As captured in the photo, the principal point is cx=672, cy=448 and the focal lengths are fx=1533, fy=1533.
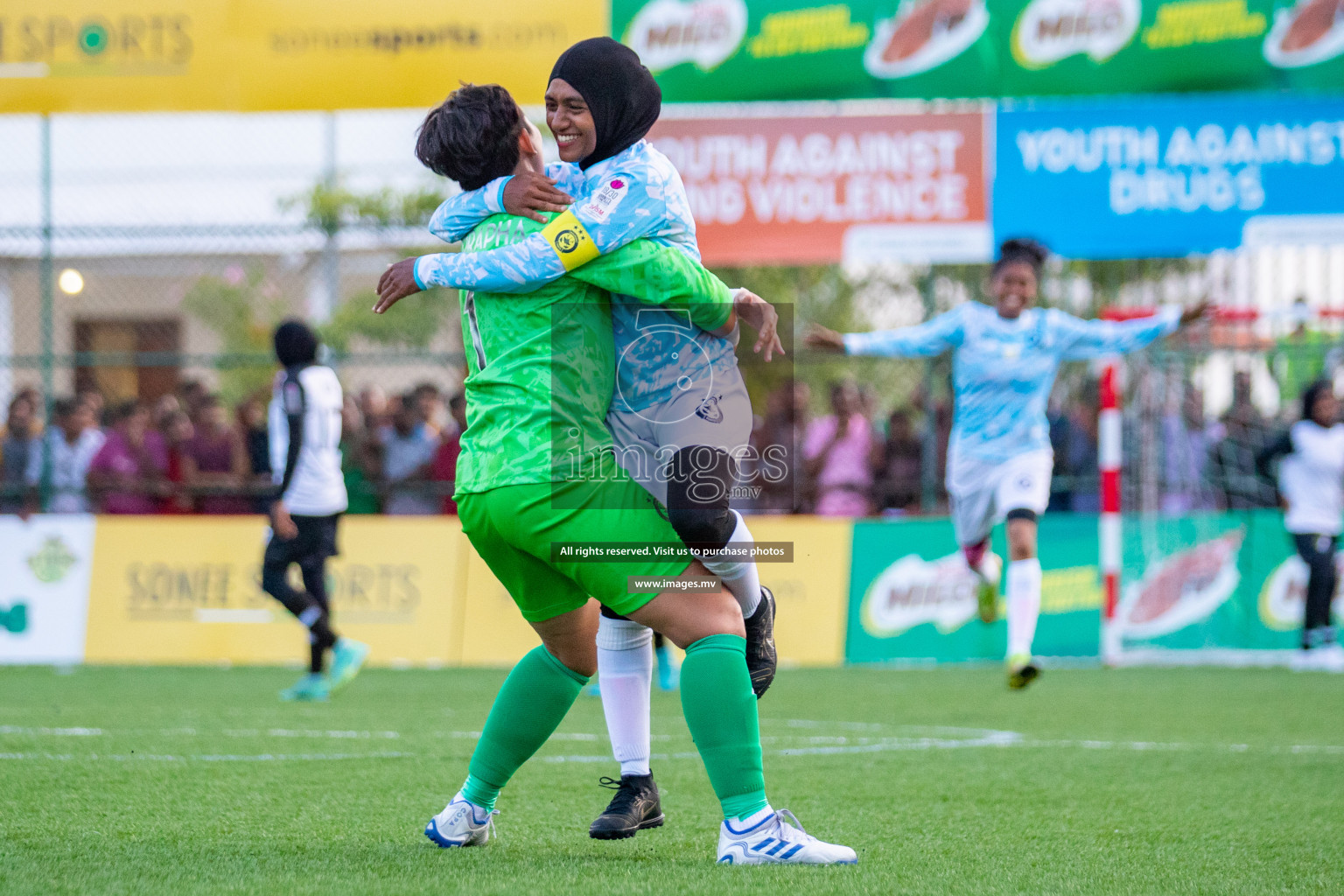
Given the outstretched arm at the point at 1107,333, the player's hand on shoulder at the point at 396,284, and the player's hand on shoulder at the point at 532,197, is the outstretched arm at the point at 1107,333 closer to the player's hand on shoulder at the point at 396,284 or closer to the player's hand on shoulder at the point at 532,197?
the player's hand on shoulder at the point at 532,197

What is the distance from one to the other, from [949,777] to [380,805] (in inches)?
77.8

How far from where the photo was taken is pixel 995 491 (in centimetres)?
860

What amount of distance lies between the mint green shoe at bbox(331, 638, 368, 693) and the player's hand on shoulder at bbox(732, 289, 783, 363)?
5704 mm

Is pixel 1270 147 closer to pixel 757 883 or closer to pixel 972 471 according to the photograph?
pixel 972 471

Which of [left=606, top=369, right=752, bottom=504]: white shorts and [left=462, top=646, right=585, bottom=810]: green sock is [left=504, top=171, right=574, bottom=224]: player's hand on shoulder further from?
[left=462, top=646, right=585, bottom=810]: green sock

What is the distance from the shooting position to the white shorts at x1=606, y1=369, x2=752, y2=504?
363 cm

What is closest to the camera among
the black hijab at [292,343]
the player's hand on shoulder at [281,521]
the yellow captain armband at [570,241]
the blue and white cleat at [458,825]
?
the yellow captain armband at [570,241]

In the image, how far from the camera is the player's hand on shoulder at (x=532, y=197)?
3486 millimetres

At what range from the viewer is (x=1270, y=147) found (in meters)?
11.8

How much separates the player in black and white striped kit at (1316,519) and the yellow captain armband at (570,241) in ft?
29.4

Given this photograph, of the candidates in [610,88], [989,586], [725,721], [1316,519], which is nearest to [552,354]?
[610,88]

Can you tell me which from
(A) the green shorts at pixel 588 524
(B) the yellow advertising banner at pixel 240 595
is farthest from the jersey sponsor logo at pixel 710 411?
(B) the yellow advertising banner at pixel 240 595

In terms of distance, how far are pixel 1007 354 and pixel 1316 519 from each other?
3.89 meters

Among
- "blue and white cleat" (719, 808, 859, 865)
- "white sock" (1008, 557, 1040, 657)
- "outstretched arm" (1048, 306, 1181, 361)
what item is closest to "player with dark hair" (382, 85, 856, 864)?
"blue and white cleat" (719, 808, 859, 865)
